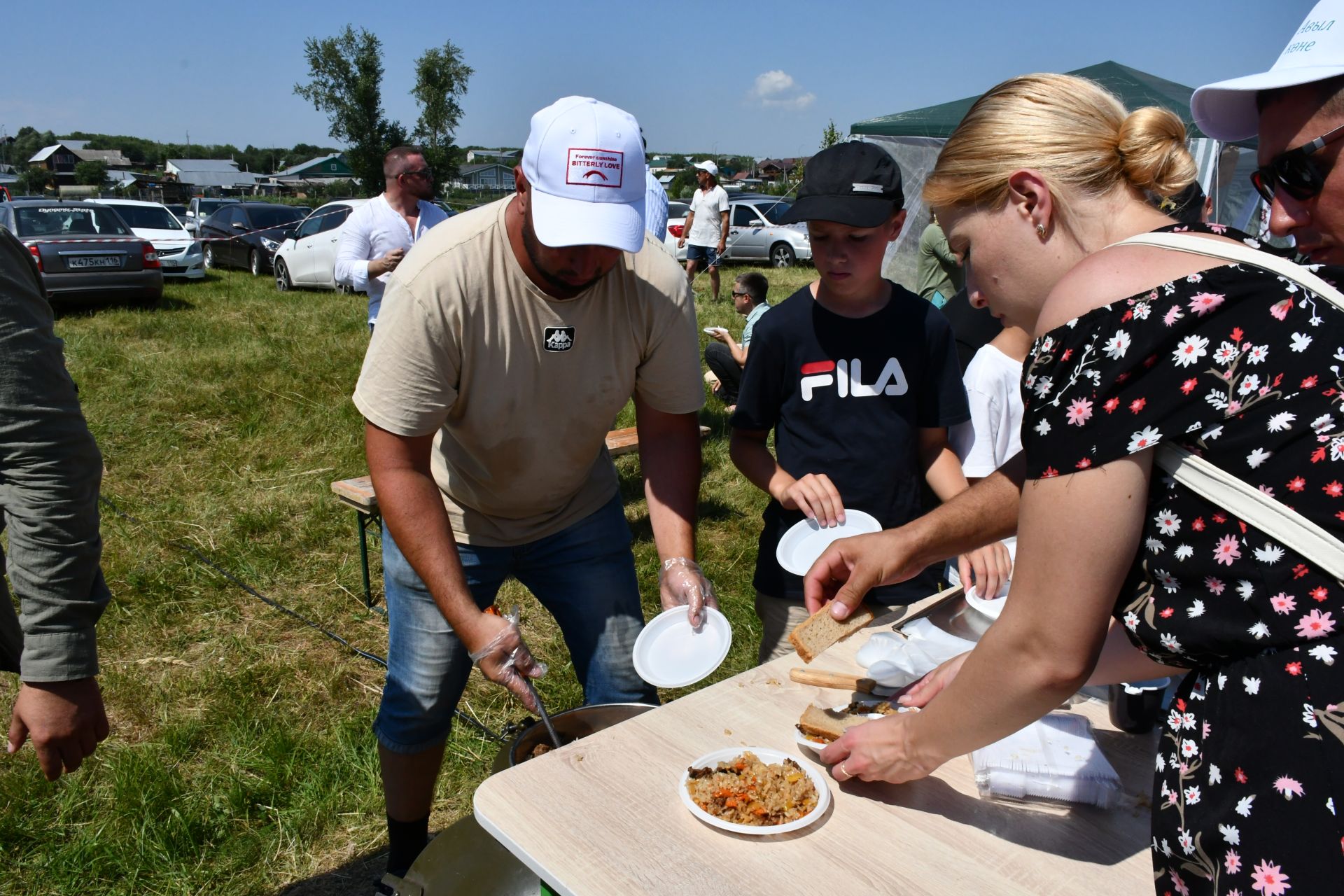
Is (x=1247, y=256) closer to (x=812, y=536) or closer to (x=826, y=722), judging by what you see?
(x=826, y=722)

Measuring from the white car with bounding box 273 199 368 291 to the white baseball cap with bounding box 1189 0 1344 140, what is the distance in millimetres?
13260

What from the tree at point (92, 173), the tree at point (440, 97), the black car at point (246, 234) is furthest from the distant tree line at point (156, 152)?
the black car at point (246, 234)

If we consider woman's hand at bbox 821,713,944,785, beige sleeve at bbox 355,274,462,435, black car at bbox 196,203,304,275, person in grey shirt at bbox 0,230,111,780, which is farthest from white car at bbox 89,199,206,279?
woman's hand at bbox 821,713,944,785

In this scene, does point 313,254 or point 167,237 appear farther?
point 167,237

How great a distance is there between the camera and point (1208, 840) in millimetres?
1012

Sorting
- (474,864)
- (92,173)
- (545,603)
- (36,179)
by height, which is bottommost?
(474,864)

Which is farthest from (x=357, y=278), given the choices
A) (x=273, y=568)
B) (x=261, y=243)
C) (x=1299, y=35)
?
(x=261, y=243)

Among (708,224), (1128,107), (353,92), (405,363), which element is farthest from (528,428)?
(353,92)

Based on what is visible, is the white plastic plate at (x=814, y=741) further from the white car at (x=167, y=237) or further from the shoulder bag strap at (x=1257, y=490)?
the white car at (x=167, y=237)

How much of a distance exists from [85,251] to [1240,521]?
13.0 m

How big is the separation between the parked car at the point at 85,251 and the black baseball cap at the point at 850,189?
10870 millimetres

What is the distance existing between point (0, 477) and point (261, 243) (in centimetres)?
1584

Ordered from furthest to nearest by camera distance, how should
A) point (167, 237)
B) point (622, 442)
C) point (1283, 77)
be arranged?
point (167, 237) < point (622, 442) < point (1283, 77)

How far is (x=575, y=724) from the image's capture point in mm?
1780
